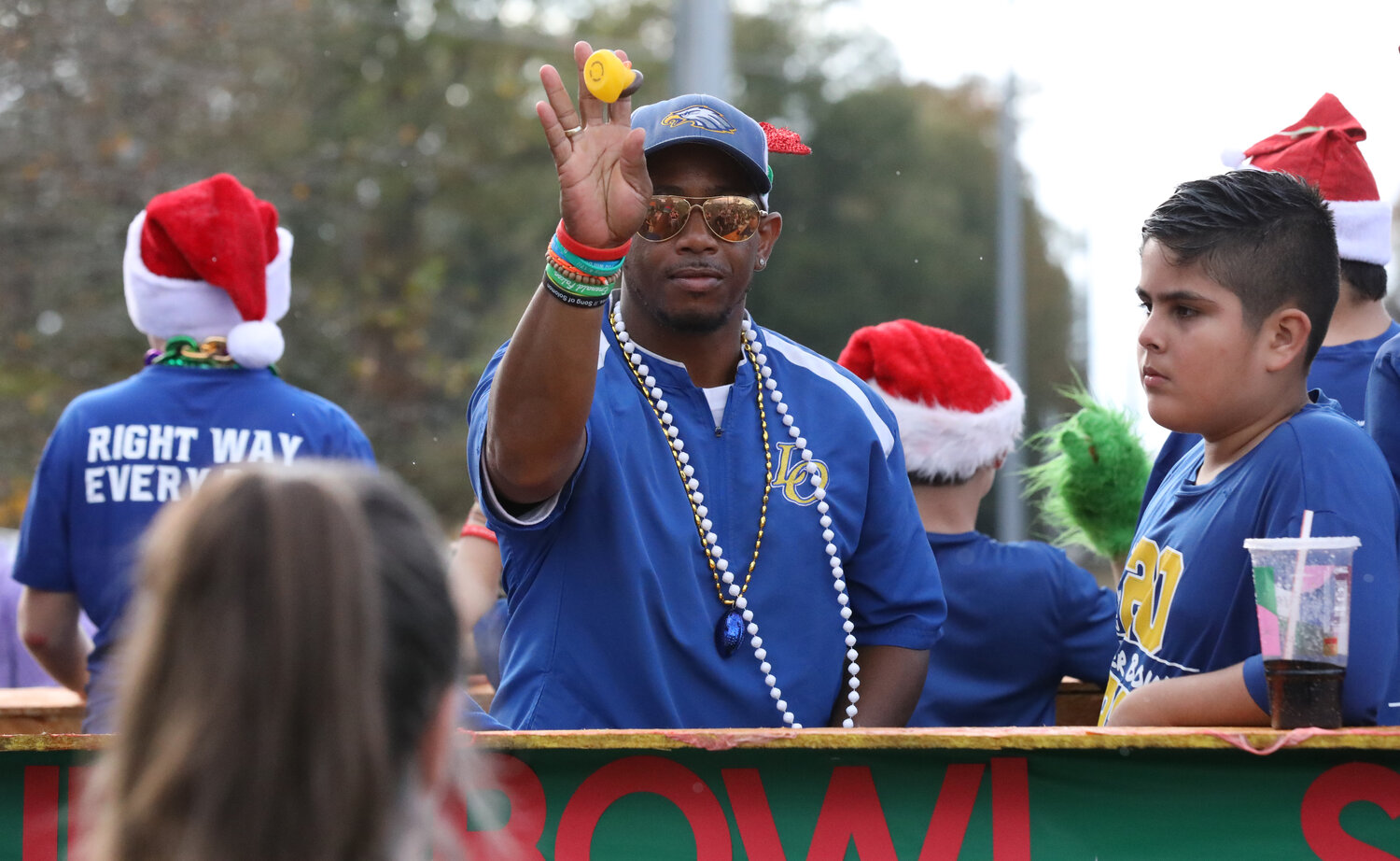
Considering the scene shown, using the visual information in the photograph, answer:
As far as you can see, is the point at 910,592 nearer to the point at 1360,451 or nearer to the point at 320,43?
the point at 1360,451

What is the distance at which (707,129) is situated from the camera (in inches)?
109

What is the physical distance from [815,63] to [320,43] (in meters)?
12.9

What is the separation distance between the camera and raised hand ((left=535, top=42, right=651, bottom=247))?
2277mm

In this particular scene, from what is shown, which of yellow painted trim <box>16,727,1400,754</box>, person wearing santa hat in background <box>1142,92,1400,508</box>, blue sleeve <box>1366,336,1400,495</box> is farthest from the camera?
person wearing santa hat in background <box>1142,92,1400,508</box>

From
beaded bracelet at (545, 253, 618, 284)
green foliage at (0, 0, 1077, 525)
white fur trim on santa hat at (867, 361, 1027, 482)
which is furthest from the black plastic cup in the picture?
green foliage at (0, 0, 1077, 525)

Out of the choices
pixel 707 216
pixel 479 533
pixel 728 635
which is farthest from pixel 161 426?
pixel 728 635

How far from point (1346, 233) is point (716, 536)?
1927mm

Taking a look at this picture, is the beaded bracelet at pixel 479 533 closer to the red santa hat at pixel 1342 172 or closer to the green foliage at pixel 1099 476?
the green foliage at pixel 1099 476

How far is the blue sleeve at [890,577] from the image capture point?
2846 mm

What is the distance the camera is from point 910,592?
286cm

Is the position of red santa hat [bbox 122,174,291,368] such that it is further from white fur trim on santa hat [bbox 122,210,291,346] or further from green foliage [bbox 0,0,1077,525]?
green foliage [bbox 0,0,1077,525]

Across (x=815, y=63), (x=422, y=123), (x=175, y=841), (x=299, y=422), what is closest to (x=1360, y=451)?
(x=175, y=841)

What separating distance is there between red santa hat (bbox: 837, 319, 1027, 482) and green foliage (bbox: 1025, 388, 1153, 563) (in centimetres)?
16

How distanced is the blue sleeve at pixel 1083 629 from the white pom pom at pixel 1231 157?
1.21 meters
